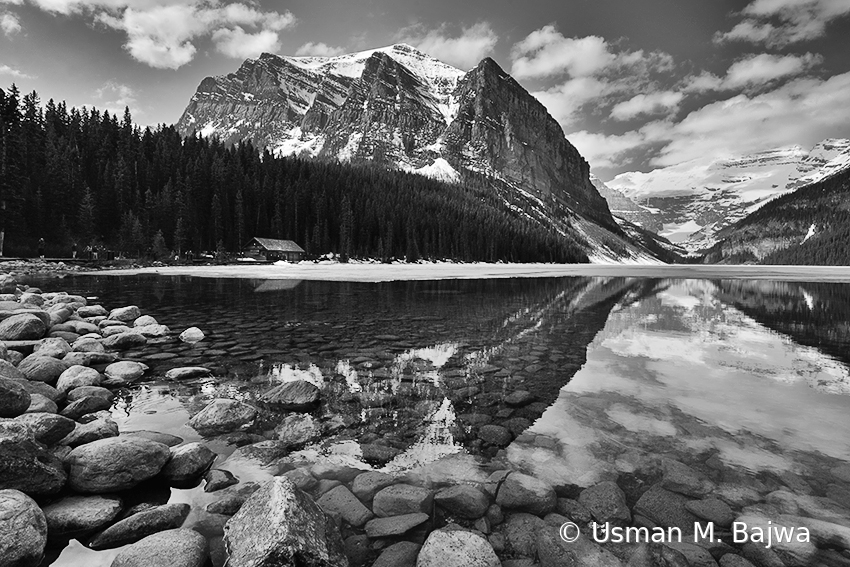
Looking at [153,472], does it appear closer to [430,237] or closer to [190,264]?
[190,264]

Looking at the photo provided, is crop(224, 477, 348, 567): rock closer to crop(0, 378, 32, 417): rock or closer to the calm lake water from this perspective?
the calm lake water

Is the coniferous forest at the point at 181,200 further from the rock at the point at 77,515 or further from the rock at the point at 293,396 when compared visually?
the rock at the point at 77,515

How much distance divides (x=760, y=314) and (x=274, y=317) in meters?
27.0

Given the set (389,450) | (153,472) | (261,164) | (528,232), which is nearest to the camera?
(153,472)

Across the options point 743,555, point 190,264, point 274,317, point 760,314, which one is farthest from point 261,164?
point 743,555

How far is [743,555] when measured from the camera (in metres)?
3.83

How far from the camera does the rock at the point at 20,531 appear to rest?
324cm

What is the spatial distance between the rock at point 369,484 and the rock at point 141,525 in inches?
74.1

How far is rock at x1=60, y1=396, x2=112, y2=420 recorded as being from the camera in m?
6.62

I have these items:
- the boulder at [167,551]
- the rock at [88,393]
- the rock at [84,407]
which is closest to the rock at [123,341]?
the rock at [88,393]

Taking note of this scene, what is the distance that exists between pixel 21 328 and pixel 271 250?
236 feet

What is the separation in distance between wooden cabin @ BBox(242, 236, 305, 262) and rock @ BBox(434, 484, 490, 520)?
8065cm

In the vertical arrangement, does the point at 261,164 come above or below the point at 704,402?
above

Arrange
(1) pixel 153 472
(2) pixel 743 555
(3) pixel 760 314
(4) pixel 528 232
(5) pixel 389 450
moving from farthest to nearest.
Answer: (4) pixel 528 232 < (3) pixel 760 314 < (5) pixel 389 450 < (1) pixel 153 472 < (2) pixel 743 555
